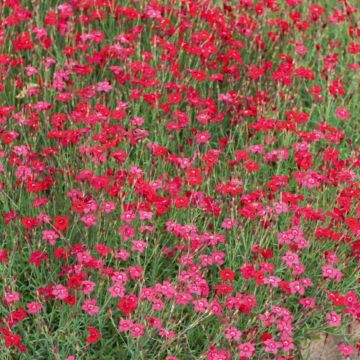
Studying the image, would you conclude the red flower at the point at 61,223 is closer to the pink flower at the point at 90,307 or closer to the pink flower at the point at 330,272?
the pink flower at the point at 90,307

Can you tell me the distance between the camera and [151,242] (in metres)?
4.82

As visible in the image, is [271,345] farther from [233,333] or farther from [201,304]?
[201,304]

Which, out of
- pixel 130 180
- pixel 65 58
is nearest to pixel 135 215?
pixel 130 180

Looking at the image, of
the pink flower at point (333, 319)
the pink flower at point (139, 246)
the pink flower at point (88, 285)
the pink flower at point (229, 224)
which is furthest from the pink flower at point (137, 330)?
the pink flower at point (333, 319)

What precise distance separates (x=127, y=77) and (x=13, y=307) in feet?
6.37

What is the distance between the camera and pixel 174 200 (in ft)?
14.7

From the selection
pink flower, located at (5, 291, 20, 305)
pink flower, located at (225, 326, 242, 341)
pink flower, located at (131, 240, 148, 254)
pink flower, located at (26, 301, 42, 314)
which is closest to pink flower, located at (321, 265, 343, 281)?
pink flower, located at (225, 326, 242, 341)

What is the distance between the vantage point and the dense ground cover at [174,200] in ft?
13.5

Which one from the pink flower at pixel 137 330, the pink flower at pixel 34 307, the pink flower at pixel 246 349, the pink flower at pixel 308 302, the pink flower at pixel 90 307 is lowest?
the pink flower at pixel 246 349

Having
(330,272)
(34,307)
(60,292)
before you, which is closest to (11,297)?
(34,307)

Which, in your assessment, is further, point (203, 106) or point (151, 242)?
point (203, 106)

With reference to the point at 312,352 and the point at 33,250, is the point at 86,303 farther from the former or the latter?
the point at 312,352

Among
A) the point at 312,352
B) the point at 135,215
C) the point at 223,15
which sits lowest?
the point at 312,352

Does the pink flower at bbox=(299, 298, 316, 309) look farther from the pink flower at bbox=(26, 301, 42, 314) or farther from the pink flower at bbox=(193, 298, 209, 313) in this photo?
the pink flower at bbox=(26, 301, 42, 314)
